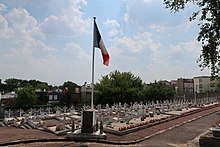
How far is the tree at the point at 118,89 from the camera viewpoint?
42.2 metres

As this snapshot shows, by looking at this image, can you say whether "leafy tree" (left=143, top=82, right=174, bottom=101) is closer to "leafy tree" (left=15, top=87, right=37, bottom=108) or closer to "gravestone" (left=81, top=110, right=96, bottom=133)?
"leafy tree" (left=15, top=87, right=37, bottom=108)

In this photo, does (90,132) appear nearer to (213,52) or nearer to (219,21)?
(213,52)

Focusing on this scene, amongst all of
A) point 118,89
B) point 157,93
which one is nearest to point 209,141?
point 118,89

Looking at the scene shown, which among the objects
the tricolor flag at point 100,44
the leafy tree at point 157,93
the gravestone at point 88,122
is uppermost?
the tricolor flag at point 100,44

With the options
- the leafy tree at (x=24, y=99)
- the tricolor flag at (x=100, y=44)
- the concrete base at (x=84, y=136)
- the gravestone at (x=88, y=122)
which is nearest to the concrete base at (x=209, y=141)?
the concrete base at (x=84, y=136)

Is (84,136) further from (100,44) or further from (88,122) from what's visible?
(100,44)

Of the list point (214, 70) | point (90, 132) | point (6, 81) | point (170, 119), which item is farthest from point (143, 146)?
point (6, 81)

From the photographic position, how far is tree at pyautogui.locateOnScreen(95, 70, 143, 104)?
4216 cm

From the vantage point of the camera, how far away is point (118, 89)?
139 feet

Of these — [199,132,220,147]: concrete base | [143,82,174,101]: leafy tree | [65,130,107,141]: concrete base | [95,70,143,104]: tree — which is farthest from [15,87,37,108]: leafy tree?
[199,132,220,147]: concrete base

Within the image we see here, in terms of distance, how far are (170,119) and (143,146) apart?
10.5 metres

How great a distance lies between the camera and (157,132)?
16.1m

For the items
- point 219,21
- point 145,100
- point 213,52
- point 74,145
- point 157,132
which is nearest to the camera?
point 219,21

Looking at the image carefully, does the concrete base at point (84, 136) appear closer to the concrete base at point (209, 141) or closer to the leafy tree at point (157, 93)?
the concrete base at point (209, 141)
